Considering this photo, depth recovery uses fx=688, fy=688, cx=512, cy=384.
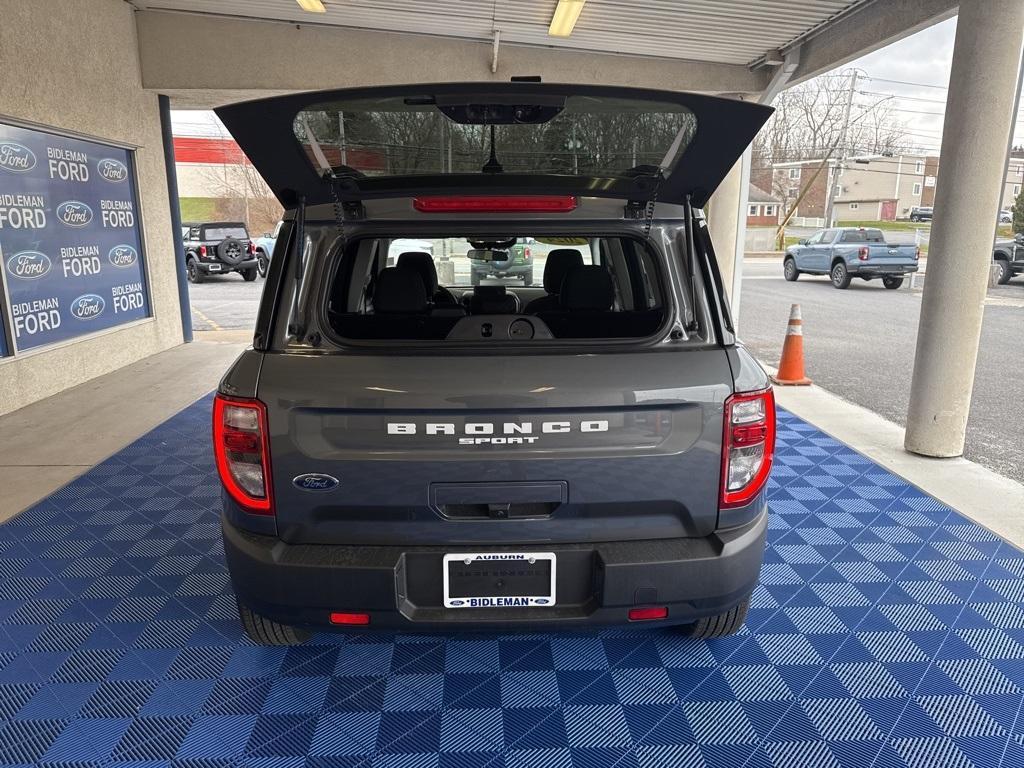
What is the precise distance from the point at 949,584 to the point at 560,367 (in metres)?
2.41

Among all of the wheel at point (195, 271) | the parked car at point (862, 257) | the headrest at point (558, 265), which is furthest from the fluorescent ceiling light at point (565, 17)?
the wheel at point (195, 271)

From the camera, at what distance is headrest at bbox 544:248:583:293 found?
12.1 feet

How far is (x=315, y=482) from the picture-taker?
1.96 m

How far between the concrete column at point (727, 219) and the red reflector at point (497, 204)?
764cm

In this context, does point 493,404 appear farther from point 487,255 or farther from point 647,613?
point 487,255

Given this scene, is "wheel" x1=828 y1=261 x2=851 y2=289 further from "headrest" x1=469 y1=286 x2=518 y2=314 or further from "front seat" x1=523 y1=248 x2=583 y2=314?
"headrest" x1=469 y1=286 x2=518 y2=314

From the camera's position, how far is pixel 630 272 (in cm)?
332

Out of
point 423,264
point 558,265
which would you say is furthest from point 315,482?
point 558,265

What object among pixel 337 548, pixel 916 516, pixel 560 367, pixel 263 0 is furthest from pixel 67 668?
pixel 263 0

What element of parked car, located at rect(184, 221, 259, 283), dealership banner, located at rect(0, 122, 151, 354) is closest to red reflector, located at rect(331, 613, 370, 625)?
dealership banner, located at rect(0, 122, 151, 354)

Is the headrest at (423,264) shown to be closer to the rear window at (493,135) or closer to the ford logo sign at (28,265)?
the rear window at (493,135)

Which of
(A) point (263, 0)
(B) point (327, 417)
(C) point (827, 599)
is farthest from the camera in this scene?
(A) point (263, 0)

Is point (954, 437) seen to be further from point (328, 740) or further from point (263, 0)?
point (263, 0)

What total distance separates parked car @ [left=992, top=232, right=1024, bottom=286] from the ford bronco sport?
19410mm
